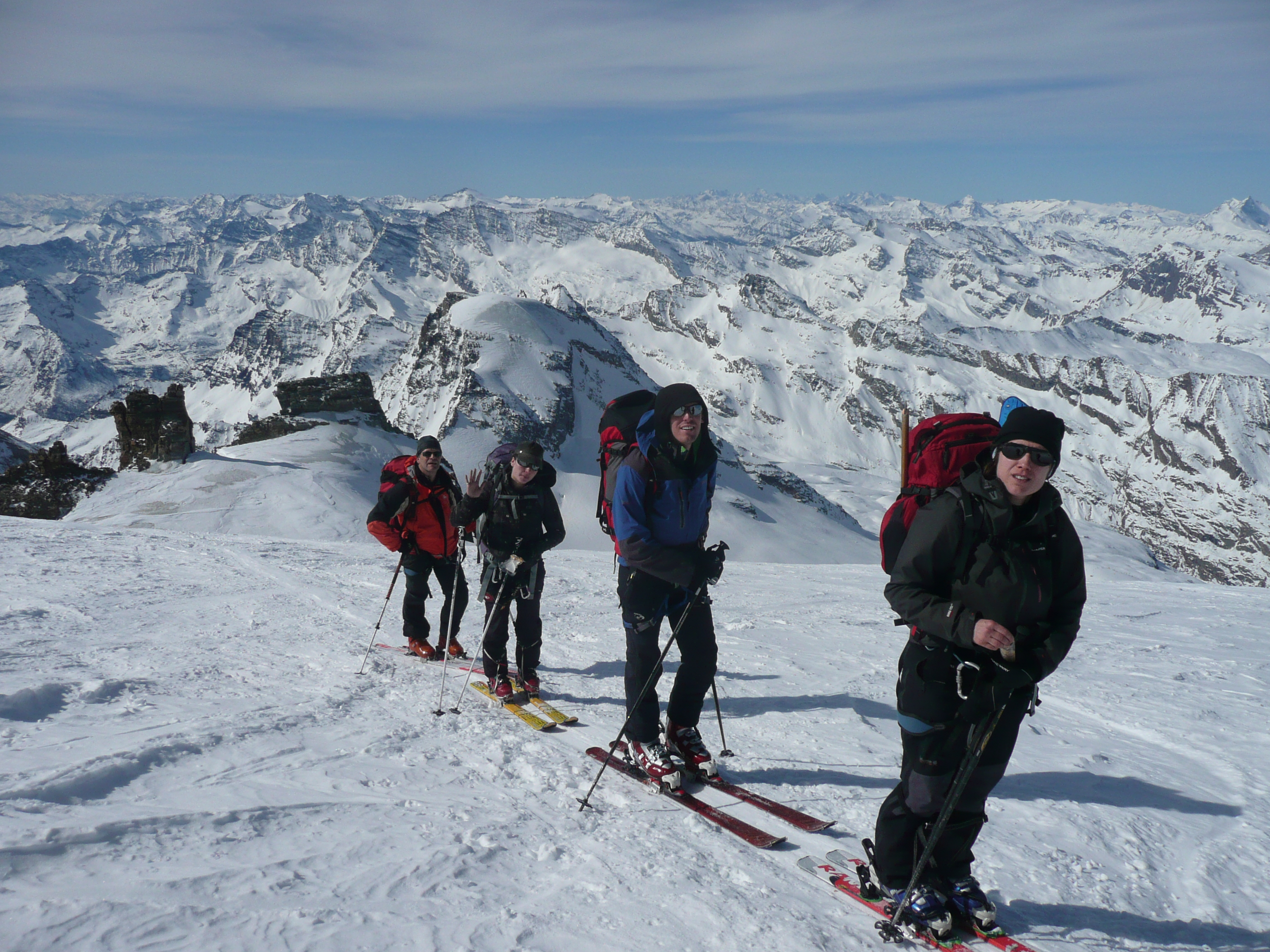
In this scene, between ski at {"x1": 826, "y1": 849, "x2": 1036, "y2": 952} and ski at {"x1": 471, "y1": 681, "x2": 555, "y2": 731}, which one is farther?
ski at {"x1": 471, "y1": 681, "x2": 555, "y2": 731}

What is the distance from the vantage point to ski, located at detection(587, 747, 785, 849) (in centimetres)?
493

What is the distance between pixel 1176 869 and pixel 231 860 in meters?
5.73

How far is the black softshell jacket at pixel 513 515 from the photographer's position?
24.5 feet

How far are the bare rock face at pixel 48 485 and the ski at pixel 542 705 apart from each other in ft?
145

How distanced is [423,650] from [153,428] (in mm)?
51187

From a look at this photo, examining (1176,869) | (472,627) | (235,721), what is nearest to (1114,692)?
(1176,869)

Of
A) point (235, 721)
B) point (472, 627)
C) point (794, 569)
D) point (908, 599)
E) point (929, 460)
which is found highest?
point (929, 460)

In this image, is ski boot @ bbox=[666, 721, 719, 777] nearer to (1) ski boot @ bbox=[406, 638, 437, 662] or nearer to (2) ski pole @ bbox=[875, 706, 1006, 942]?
(2) ski pole @ bbox=[875, 706, 1006, 942]

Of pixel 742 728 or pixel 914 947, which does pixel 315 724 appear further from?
pixel 914 947

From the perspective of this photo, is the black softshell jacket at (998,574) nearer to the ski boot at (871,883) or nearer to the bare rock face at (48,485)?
the ski boot at (871,883)

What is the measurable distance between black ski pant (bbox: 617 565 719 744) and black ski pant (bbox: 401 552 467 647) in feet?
11.9

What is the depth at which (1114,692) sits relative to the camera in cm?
837

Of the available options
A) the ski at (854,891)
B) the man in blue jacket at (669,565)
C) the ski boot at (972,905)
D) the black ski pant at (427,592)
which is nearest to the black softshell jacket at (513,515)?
the black ski pant at (427,592)

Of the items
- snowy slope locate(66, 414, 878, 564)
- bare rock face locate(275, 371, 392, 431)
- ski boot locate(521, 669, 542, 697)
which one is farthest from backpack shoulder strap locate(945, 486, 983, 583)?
bare rock face locate(275, 371, 392, 431)
